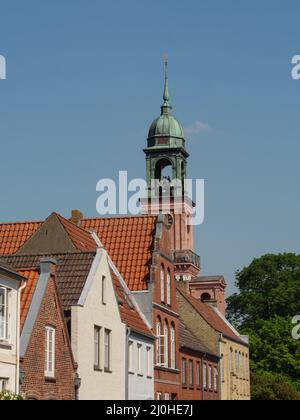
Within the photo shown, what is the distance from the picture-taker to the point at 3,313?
28781 mm

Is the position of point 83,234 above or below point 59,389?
above

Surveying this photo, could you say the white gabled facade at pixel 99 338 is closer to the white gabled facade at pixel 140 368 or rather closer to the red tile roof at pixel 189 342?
the white gabled facade at pixel 140 368

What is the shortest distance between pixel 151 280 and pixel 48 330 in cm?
1487

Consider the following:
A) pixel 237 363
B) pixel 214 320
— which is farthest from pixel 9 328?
pixel 237 363

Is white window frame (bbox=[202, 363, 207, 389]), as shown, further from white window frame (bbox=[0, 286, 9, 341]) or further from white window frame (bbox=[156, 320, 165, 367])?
white window frame (bbox=[0, 286, 9, 341])

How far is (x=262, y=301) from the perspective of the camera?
106 m

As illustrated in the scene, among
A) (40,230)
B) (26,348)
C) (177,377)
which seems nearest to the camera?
(26,348)

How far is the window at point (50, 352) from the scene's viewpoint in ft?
103

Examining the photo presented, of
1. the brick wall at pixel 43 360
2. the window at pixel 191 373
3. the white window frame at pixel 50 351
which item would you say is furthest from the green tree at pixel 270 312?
the white window frame at pixel 50 351

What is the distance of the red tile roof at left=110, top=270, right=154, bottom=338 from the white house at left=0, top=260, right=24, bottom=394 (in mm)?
10537

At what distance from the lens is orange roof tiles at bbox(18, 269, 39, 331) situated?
101ft

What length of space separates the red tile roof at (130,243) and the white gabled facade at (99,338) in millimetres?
7712
